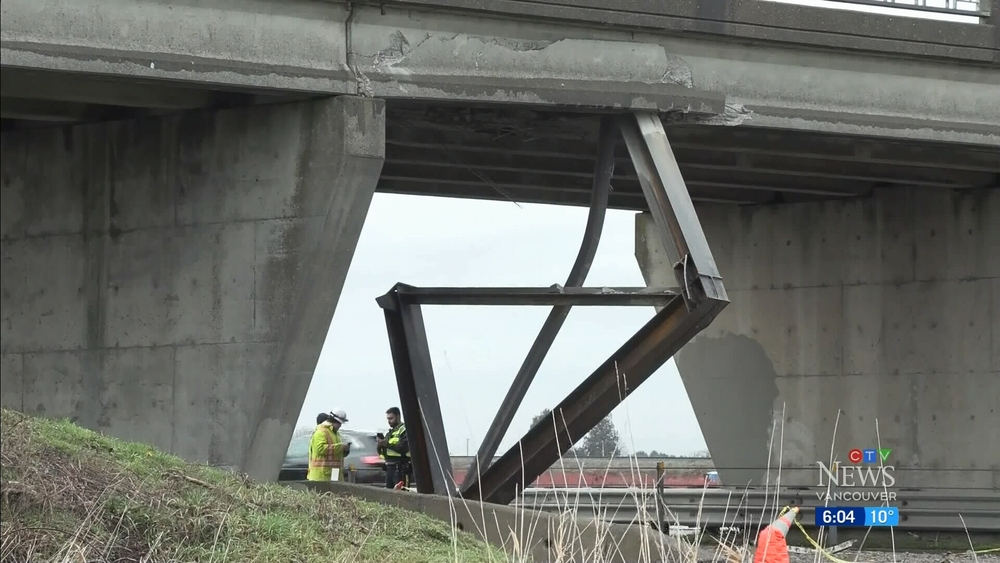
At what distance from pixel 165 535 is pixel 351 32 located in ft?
16.2

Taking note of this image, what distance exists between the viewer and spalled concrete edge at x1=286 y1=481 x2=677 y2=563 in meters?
9.52

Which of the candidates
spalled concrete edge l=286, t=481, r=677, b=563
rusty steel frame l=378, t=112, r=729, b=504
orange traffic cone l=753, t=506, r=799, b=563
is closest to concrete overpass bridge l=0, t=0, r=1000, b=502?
rusty steel frame l=378, t=112, r=729, b=504

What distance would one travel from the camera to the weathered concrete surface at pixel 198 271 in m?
10.9

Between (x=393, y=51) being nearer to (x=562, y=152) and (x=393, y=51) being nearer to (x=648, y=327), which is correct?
(x=648, y=327)

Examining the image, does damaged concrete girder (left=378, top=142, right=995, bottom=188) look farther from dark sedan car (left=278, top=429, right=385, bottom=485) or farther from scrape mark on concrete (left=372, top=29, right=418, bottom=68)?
dark sedan car (left=278, top=429, right=385, bottom=485)

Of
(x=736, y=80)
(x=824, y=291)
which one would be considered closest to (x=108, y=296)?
(x=736, y=80)

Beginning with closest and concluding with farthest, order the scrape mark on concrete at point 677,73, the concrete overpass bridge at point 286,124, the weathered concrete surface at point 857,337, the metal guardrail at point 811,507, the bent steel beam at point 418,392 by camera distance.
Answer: the concrete overpass bridge at point 286,124
the scrape mark on concrete at point 677,73
the bent steel beam at point 418,392
the metal guardrail at point 811,507
the weathered concrete surface at point 857,337

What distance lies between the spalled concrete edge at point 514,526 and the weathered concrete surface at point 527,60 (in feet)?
11.9

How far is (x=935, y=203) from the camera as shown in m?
17.6

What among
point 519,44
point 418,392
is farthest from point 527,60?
point 418,392

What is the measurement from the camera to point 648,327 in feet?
38.7

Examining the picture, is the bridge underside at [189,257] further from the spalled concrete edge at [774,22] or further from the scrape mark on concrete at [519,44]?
the spalled concrete edge at [774,22]

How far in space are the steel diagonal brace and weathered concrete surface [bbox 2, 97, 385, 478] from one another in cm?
238

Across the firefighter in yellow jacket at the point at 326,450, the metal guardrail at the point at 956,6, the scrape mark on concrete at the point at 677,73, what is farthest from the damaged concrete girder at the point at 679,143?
the firefighter in yellow jacket at the point at 326,450
